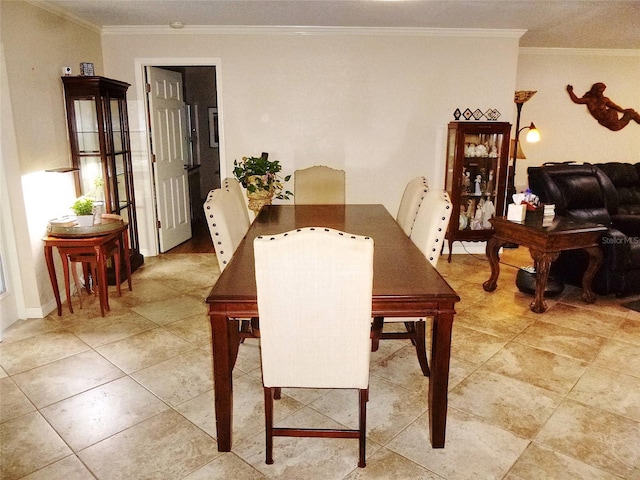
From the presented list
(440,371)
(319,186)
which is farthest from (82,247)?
(440,371)

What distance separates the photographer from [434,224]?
2.47 metres

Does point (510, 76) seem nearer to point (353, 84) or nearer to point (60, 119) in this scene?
point (353, 84)

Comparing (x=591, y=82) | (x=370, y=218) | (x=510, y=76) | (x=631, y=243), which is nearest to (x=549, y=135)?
(x=591, y=82)

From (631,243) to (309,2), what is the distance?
10.6 feet

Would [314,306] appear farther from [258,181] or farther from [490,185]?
[490,185]

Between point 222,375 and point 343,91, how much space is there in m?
3.75

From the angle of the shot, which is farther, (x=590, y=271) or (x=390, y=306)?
(x=590, y=271)

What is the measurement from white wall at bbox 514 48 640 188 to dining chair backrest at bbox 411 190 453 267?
4.16 metres

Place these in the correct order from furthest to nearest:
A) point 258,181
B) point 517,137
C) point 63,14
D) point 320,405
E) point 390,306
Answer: point 517,137 → point 258,181 → point 63,14 → point 320,405 → point 390,306

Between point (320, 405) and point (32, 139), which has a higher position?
point (32, 139)

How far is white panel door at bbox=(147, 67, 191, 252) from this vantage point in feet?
16.8

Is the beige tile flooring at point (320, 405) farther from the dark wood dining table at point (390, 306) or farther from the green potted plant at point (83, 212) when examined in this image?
the green potted plant at point (83, 212)

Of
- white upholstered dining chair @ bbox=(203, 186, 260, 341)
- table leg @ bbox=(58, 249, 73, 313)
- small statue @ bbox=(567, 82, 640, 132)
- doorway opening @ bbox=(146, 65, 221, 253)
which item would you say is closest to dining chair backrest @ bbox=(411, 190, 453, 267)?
white upholstered dining chair @ bbox=(203, 186, 260, 341)

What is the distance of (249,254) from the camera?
8.12 feet
